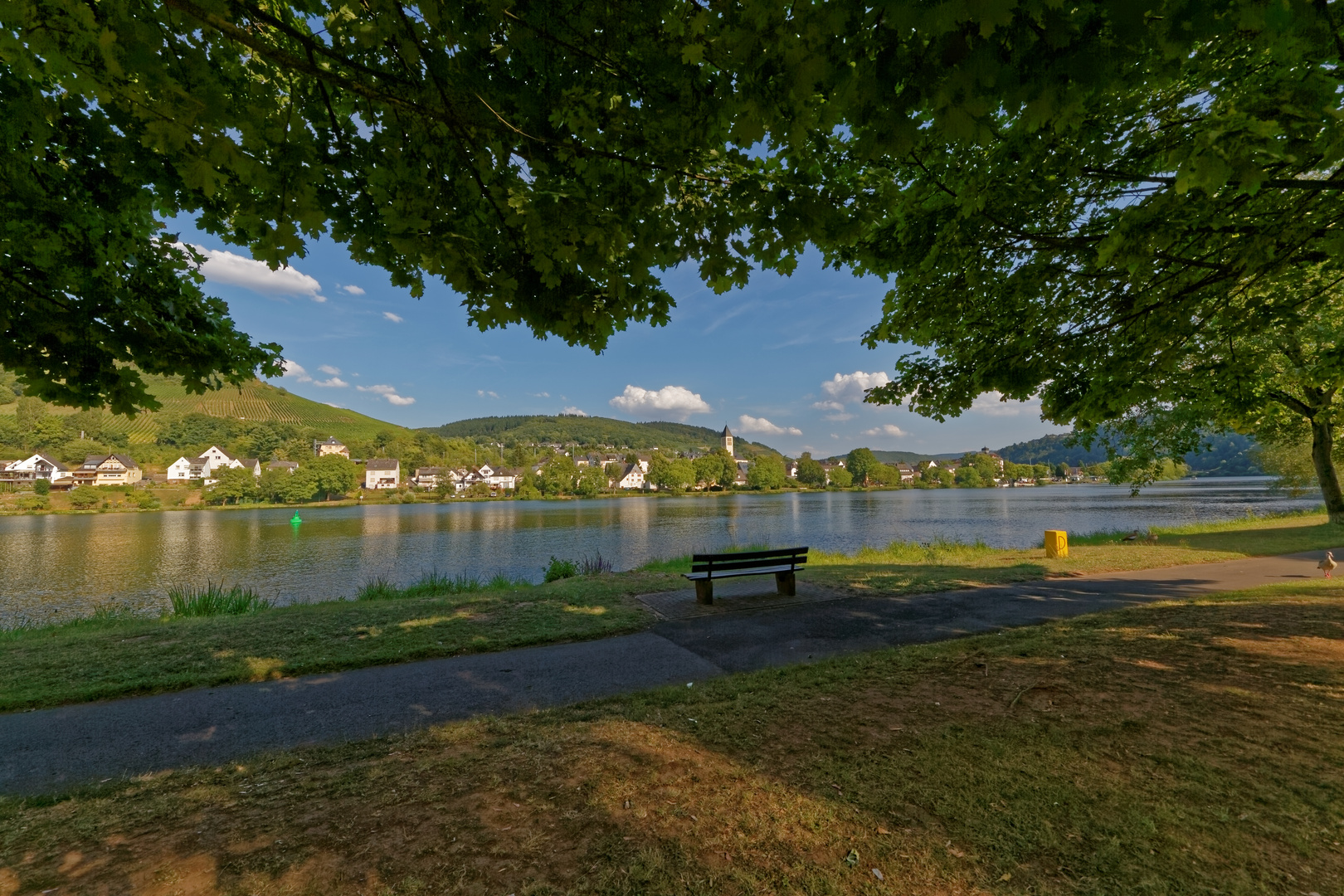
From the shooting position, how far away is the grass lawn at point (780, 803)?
2242 millimetres

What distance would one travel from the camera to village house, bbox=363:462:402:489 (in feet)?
347

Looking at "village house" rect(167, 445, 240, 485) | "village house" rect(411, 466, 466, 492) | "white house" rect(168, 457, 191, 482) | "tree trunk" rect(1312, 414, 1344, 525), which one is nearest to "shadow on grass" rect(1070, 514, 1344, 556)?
"tree trunk" rect(1312, 414, 1344, 525)

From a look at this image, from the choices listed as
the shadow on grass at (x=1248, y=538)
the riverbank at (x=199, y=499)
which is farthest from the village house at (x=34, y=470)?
the shadow on grass at (x=1248, y=538)

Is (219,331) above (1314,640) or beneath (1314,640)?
above

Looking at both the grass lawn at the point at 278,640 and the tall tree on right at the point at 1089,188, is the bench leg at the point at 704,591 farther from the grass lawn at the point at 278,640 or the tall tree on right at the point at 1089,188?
the tall tree on right at the point at 1089,188

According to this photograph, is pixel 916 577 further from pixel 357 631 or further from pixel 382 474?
pixel 382 474

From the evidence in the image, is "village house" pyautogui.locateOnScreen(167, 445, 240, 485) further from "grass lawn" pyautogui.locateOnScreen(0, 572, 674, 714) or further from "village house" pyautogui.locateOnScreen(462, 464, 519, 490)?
"grass lawn" pyautogui.locateOnScreen(0, 572, 674, 714)

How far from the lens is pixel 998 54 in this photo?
2135mm

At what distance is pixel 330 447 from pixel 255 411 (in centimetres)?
4783

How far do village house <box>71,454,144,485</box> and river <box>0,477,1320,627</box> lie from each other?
1748 inches

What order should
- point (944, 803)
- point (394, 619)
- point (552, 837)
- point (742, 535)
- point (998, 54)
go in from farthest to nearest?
1. point (742, 535)
2. point (394, 619)
3. point (944, 803)
4. point (552, 837)
5. point (998, 54)

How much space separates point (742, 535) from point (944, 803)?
1171 inches

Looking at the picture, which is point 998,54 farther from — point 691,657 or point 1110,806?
point 691,657

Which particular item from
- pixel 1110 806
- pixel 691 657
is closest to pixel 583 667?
pixel 691 657
